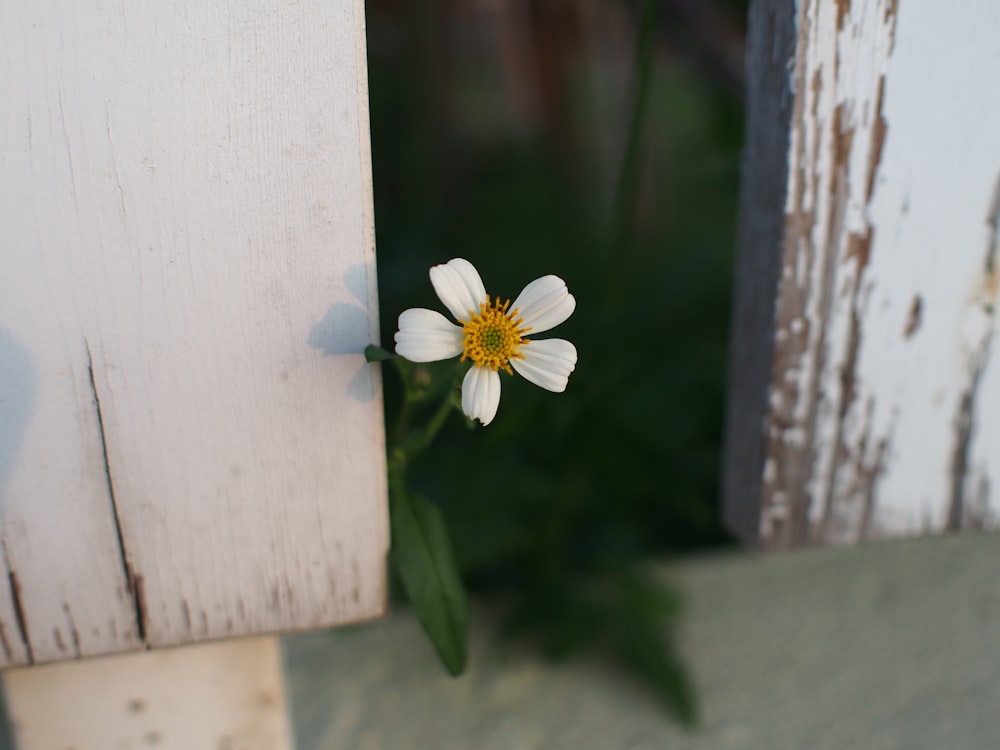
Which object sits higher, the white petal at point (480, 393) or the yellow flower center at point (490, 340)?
the yellow flower center at point (490, 340)

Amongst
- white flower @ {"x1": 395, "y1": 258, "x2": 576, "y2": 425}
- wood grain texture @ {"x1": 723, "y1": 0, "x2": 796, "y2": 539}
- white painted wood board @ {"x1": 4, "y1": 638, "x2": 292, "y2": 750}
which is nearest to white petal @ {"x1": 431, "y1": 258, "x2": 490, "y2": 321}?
white flower @ {"x1": 395, "y1": 258, "x2": 576, "y2": 425}

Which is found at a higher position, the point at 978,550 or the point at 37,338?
the point at 37,338

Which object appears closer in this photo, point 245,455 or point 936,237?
point 245,455

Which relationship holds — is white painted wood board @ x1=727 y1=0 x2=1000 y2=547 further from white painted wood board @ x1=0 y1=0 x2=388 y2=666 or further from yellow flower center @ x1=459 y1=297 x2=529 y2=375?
white painted wood board @ x1=0 y1=0 x2=388 y2=666

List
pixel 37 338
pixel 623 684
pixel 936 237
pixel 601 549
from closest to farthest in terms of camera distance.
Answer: pixel 37 338 → pixel 936 237 → pixel 623 684 → pixel 601 549

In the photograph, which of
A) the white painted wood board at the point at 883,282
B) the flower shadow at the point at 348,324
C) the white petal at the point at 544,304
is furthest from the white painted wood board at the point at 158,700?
the white painted wood board at the point at 883,282

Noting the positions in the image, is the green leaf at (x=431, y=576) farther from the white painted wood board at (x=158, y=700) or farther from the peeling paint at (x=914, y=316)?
the peeling paint at (x=914, y=316)

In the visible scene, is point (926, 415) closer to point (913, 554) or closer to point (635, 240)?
point (913, 554)

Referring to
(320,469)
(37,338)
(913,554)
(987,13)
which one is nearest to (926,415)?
(987,13)
